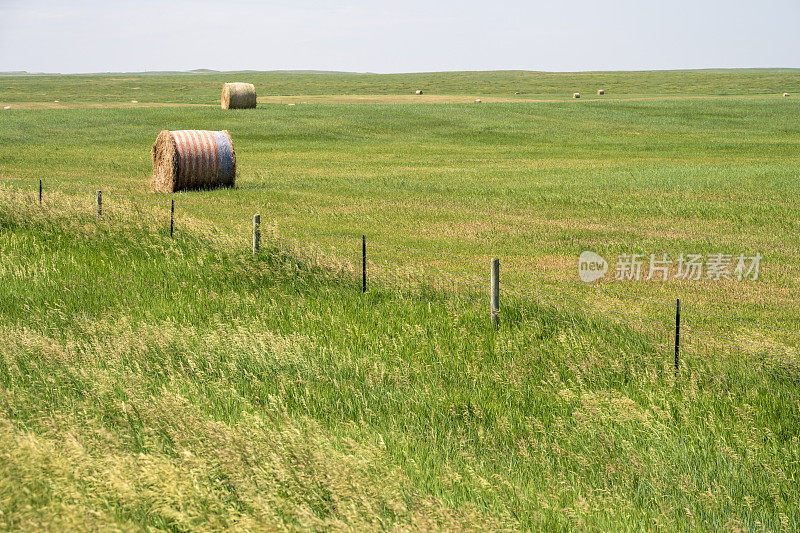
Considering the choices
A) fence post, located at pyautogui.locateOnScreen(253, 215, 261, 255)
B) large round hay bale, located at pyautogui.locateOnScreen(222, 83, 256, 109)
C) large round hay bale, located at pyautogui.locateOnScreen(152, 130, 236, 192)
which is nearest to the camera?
fence post, located at pyautogui.locateOnScreen(253, 215, 261, 255)

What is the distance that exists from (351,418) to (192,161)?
18775 mm

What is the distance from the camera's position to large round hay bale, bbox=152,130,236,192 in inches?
953

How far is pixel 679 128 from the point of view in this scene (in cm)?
5125

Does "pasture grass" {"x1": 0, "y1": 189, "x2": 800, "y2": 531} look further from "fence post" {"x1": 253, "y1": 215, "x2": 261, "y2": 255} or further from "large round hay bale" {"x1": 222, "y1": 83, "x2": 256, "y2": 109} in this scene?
"large round hay bale" {"x1": 222, "y1": 83, "x2": 256, "y2": 109}

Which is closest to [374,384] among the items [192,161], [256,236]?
[256,236]

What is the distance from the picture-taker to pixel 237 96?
5903 cm

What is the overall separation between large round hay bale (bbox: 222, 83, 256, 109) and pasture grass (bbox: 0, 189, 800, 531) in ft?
161

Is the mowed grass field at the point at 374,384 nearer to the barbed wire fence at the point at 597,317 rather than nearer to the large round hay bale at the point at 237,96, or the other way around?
the barbed wire fence at the point at 597,317

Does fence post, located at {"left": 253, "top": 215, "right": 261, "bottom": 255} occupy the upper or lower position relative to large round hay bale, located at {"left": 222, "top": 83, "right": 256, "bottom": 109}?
lower

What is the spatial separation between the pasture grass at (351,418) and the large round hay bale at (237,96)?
49.1m

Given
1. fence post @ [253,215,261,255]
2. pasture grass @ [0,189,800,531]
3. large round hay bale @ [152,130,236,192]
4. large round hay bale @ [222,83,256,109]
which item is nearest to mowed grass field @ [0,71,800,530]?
pasture grass @ [0,189,800,531]

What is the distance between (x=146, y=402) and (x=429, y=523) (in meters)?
3.10

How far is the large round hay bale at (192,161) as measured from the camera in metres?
24.2

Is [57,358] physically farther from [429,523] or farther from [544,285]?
[544,285]
